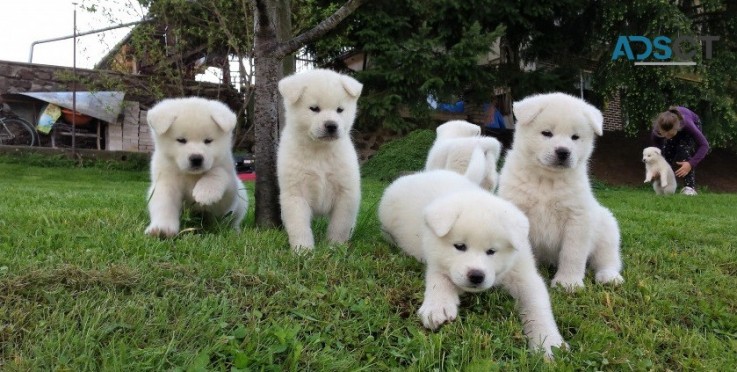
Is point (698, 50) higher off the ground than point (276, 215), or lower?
higher

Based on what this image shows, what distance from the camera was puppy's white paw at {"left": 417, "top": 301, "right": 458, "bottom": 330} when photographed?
2568 mm

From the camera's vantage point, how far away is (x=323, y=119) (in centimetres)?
362

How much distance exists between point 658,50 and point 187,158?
507 inches

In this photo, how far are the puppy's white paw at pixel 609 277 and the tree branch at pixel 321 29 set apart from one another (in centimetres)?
246

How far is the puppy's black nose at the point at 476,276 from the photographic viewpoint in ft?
8.57

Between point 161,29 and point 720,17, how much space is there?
1441cm

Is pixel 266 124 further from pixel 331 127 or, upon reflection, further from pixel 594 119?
pixel 594 119

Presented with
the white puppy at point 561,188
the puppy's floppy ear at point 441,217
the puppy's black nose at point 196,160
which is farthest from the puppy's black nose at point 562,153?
the puppy's black nose at point 196,160

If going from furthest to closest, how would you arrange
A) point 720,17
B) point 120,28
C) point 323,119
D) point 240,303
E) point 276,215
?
point 720,17
point 120,28
point 276,215
point 323,119
point 240,303

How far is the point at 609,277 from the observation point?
11.1 ft

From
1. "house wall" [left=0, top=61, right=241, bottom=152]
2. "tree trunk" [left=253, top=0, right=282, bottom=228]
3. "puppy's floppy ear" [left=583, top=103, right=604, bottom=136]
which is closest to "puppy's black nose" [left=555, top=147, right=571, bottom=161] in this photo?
"puppy's floppy ear" [left=583, top=103, right=604, bottom=136]

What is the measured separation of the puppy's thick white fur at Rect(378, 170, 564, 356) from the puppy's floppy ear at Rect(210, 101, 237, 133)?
1.56 meters

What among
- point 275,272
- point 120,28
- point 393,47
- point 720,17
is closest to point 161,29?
point 120,28

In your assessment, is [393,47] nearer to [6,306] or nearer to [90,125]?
[90,125]
